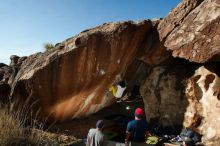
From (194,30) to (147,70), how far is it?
2978 mm

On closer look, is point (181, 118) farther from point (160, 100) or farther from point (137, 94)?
point (137, 94)

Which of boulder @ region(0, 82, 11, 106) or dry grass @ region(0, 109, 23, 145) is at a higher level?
boulder @ region(0, 82, 11, 106)

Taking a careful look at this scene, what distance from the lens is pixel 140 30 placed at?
35.7 feet

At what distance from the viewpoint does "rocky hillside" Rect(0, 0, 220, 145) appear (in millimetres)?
9273

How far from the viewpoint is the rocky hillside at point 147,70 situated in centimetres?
927

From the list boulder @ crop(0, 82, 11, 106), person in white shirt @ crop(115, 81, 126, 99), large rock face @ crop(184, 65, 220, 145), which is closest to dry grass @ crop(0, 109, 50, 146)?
boulder @ crop(0, 82, 11, 106)

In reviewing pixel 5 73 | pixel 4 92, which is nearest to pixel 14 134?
pixel 4 92

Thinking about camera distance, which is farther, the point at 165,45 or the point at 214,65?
the point at 165,45

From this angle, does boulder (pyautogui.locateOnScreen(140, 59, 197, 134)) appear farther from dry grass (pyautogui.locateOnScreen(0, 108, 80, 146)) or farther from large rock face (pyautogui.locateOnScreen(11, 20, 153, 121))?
dry grass (pyautogui.locateOnScreen(0, 108, 80, 146))

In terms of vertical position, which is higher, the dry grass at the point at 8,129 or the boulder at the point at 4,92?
the boulder at the point at 4,92

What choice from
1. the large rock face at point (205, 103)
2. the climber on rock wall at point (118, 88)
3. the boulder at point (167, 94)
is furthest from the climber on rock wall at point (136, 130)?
the climber on rock wall at point (118, 88)

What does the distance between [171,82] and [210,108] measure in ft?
5.96

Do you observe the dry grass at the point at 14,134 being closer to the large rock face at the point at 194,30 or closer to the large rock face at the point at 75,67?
the large rock face at the point at 75,67

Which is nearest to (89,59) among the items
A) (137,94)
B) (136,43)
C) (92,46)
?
(92,46)
